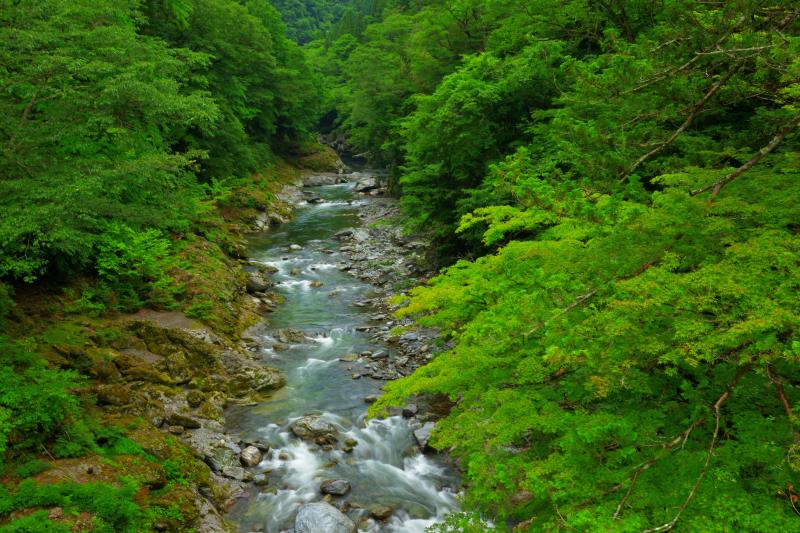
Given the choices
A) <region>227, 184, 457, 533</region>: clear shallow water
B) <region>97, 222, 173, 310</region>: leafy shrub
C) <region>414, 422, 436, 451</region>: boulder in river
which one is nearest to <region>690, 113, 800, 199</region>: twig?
<region>227, 184, 457, 533</region>: clear shallow water

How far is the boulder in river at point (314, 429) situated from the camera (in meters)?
9.53

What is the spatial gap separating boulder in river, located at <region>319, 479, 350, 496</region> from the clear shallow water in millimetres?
86

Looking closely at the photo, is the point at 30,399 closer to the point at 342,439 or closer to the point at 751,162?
the point at 342,439

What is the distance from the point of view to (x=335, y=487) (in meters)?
8.28

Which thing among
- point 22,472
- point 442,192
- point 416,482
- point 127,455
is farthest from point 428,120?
point 22,472

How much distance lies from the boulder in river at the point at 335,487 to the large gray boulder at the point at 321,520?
22.3 inches

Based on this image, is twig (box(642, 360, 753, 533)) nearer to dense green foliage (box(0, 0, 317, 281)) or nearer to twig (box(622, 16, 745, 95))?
twig (box(622, 16, 745, 95))

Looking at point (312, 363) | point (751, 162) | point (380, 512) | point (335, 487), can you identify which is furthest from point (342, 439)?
point (751, 162)

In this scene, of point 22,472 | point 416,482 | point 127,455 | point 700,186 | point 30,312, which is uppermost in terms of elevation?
point 700,186

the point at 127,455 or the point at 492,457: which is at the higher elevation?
the point at 492,457

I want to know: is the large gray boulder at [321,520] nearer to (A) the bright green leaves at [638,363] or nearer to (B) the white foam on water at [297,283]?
(A) the bright green leaves at [638,363]

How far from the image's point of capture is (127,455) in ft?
23.8

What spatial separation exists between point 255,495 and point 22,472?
11.0 feet

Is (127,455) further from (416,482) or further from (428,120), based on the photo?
(428,120)
